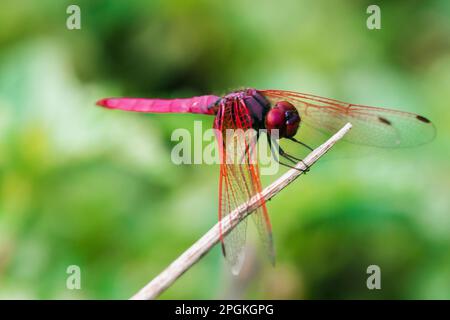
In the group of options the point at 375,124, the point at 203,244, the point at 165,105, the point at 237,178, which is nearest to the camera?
the point at 203,244

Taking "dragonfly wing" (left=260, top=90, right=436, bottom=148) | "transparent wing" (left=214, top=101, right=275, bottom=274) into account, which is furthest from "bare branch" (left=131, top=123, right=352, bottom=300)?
"dragonfly wing" (left=260, top=90, right=436, bottom=148)

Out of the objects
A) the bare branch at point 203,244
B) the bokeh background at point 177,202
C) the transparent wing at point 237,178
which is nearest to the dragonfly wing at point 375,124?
the bokeh background at point 177,202

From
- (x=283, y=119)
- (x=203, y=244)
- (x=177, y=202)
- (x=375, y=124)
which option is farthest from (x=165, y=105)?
(x=203, y=244)

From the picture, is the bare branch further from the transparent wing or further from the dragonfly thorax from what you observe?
the dragonfly thorax

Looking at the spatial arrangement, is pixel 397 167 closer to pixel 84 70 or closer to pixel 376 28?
pixel 376 28

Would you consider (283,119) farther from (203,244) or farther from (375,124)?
(203,244)
